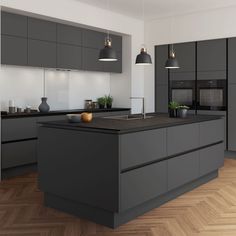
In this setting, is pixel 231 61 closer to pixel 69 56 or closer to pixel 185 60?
pixel 185 60

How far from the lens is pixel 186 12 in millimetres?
6879

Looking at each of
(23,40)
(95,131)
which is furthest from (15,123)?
(95,131)

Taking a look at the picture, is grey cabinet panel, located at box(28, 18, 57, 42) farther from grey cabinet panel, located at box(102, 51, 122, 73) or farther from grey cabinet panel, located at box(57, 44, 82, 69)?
grey cabinet panel, located at box(102, 51, 122, 73)

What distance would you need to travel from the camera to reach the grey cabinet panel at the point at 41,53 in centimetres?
558

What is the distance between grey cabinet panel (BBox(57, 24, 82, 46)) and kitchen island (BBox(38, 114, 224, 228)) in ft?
8.92

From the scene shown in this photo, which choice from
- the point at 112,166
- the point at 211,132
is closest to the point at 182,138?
the point at 211,132

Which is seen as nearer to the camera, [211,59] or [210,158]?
[210,158]

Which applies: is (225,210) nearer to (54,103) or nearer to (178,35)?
(54,103)

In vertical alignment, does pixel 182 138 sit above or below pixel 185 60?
below

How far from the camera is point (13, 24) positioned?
208 inches

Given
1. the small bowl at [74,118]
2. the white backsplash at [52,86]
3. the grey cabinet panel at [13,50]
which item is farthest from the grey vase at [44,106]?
Result: the small bowl at [74,118]

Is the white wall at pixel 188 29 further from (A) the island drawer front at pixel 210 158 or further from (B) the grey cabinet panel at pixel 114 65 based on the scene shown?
(A) the island drawer front at pixel 210 158

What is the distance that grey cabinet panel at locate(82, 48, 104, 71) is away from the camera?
21.6 feet

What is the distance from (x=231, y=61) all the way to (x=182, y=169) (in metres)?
3.08
